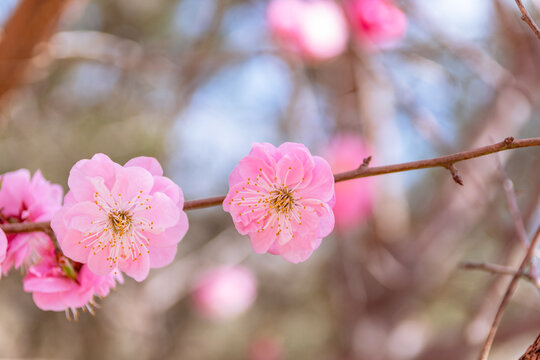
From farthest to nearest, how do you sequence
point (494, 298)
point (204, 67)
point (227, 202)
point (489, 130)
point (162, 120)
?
point (162, 120), point (204, 67), point (489, 130), point (494, 298), point (227, 202)

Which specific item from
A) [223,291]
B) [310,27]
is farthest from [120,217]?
[223,291]

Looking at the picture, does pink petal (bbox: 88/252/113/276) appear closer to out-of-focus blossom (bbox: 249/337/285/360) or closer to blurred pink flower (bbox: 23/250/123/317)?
blurred pink flower (bbox: 23/250/123/317)

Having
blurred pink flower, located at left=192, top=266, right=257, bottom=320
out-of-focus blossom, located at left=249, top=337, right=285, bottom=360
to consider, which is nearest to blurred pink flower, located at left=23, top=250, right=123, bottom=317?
blurred pink flower, located at left=192, top=266, right=257, bottom=320

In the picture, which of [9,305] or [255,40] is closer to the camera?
[255,40]

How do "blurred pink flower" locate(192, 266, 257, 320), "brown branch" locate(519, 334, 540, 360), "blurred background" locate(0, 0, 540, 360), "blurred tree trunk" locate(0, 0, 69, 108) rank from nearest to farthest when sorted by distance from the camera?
"brown branch" locate(519, 334, 540, 360)
"blurred tree trunk" locate(0, 0, 69, 108)
"blurred background" locate(0, 0, 540, 360)
"blurred pink flower" locate(192, 266, 257, 320)

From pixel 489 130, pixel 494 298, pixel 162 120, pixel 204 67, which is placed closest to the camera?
pixel 494 298

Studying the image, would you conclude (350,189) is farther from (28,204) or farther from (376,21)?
(28,204)

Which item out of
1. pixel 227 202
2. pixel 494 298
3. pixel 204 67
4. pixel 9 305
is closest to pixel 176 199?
pixel 227 202

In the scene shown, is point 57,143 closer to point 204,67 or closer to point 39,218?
point 204,67
